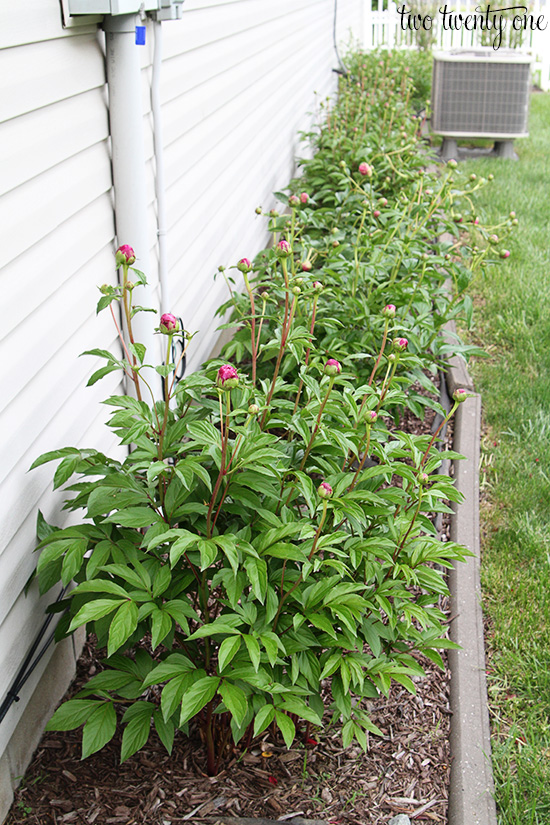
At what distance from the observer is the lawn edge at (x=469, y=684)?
1936 millimetres

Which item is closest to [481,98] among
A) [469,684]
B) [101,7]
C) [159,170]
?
[159,170]

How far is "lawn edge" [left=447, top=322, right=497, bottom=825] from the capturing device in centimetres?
194

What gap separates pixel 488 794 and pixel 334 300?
182 centimetres

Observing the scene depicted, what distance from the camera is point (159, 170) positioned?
2615 millimetres

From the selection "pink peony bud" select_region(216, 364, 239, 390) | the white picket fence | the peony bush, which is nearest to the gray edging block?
the peony bush

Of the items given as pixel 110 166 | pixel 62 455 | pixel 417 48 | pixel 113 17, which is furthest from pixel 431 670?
pixel 417 48

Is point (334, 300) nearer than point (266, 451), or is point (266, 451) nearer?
point (266, 451)

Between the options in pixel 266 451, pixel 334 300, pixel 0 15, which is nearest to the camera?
pixel 0 15

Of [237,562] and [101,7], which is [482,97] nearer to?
[101,7]

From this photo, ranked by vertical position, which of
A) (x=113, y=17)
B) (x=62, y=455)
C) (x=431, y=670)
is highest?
(x=113, y=17)

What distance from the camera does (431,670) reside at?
7.86 feet

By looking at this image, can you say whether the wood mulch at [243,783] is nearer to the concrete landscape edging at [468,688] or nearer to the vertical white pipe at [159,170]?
the concrete landscape edging at [468,688]

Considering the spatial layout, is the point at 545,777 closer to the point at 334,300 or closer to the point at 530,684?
the point at 530,684

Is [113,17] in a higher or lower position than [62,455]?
higher
